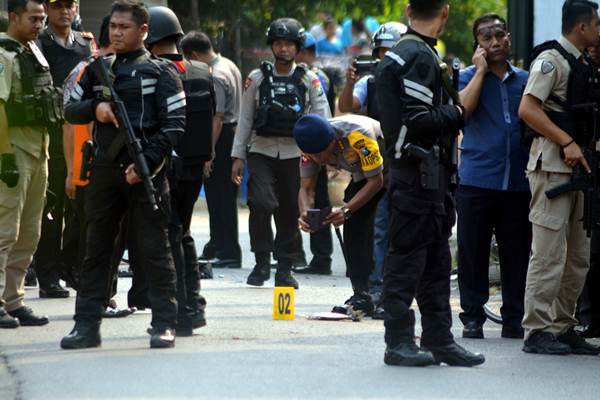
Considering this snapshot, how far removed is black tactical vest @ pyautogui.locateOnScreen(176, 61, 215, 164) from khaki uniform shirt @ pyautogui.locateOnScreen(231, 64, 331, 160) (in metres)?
2.77

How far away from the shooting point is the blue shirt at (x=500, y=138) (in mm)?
10000

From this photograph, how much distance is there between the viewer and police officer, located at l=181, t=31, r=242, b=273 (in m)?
14.0

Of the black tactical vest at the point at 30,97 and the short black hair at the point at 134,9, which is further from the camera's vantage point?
the black tactical vest at the point at 30,97

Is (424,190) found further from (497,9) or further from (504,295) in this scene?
(497,9)

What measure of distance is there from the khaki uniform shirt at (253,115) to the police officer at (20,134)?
9.43 ft

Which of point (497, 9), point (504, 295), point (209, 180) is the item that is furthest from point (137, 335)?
point (497, 9)

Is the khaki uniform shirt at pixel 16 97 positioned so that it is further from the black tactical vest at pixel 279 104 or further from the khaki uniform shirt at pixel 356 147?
the black tactical vest at pixel 279 104

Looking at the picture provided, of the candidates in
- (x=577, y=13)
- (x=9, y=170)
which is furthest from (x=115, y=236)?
(x=577, y=13)

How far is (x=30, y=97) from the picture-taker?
32.7 ft

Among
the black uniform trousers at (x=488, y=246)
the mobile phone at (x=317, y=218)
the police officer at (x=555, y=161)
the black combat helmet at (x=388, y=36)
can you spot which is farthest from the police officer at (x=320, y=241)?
the police officer at (x=555, y=161)

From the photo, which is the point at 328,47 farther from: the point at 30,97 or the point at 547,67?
the point at 547,67

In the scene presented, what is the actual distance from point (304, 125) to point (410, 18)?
1650 millimetres

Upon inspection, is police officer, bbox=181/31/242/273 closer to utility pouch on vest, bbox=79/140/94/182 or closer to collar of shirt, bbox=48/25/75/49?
collar of shirt, bbox=48/25/75/49

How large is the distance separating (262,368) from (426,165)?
1370mm
